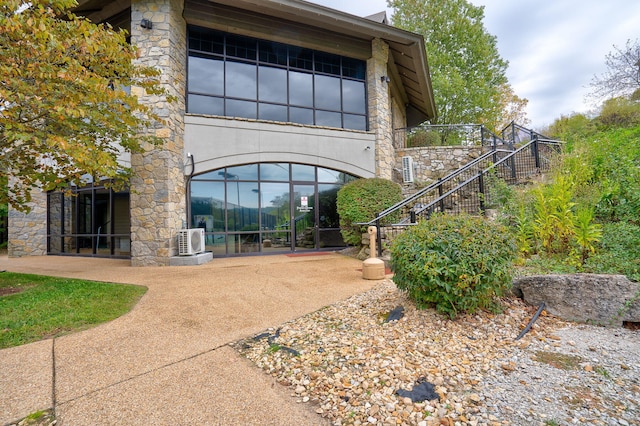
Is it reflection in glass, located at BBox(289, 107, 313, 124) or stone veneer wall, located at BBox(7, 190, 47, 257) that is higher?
reflection in glass, located at BBox(289, 107, 313, 124)

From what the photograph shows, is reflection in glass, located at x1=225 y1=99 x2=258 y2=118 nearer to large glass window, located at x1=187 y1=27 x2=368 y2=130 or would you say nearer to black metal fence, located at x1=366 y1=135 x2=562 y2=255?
large glass window, located at x1=187 y1=27 x2=368 y2=130

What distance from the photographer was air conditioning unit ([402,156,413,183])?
1055cm

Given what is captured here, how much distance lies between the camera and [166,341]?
282cm

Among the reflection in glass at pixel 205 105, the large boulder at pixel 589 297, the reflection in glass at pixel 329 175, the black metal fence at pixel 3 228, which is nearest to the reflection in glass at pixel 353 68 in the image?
the reflection in glass at pixel 329 175

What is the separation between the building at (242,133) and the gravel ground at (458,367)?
5.78 meters

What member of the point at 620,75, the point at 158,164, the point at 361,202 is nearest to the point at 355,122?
the point at 361,202

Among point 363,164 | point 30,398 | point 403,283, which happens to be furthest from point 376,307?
point 363,164

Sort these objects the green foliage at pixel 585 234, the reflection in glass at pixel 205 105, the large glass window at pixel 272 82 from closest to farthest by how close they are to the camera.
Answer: the green foliage at pixel 585 234, the reflection in glass at pixel 205 105, the large glass window at pixel 272 82

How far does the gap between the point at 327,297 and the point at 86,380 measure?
2663 millimetres

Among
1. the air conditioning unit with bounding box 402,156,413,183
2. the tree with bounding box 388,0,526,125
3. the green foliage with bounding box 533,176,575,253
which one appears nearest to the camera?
the green foliage with bounding box 533,176,575,253

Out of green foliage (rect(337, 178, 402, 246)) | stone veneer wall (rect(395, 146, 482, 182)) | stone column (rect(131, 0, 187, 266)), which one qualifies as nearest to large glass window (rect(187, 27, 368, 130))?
stone column (rect(131, 0, 187, 266))

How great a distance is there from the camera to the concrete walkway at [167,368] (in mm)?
1778

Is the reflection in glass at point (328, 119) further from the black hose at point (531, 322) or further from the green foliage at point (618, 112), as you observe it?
the green foliage at point (618, 112)

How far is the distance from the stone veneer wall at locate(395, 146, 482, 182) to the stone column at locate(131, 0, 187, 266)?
25.2 feet
